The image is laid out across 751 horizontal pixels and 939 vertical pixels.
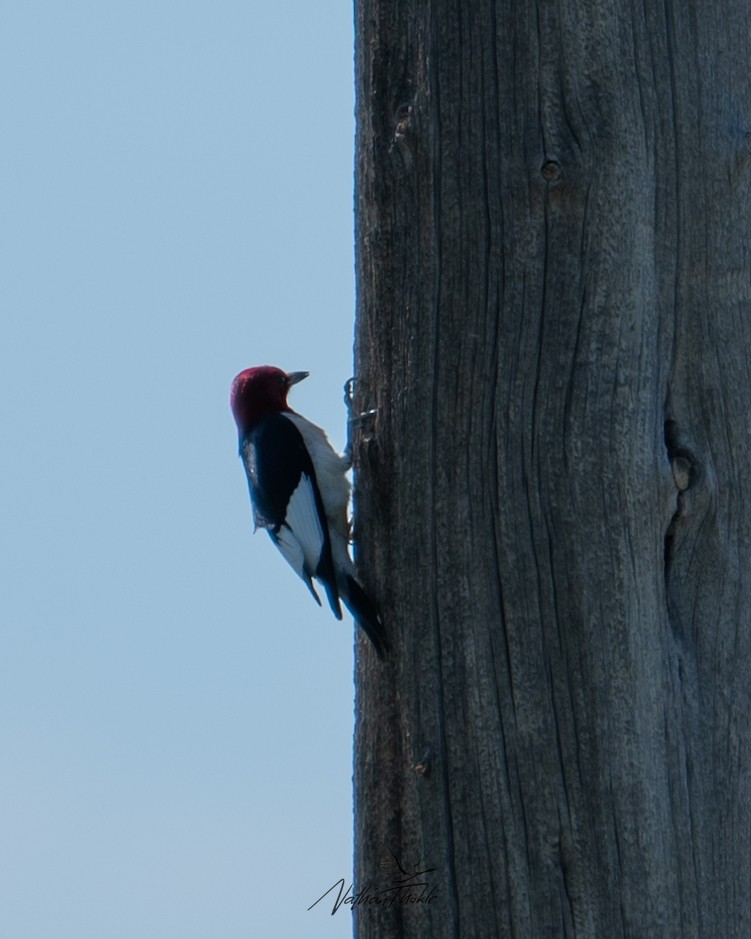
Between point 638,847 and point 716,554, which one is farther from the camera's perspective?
point 716,554

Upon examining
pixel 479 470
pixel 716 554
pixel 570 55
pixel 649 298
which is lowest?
pixel 716 554

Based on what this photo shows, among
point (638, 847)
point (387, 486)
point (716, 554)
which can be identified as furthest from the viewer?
point (387, 486)

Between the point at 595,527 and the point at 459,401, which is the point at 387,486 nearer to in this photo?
the point at 459,401

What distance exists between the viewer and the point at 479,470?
2299mm

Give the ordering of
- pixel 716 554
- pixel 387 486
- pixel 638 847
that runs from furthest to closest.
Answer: pixel 387 486
pixel 716 554
pixel 638 847

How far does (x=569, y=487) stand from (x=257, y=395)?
2.82 m

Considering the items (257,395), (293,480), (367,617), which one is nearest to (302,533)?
(293,480)

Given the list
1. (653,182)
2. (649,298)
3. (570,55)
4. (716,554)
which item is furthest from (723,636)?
(570,55)

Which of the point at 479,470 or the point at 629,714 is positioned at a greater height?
the point at 479,470

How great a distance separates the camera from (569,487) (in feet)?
7.30

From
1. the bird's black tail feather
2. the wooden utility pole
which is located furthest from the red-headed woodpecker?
the wooden utility pole

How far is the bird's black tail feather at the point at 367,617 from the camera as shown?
246 cm

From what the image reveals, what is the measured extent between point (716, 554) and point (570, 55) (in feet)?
3.00

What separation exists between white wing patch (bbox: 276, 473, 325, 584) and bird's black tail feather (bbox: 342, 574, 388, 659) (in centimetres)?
141
